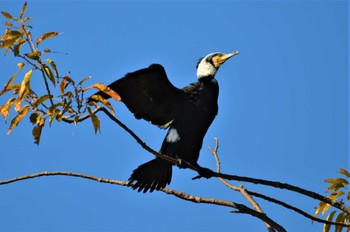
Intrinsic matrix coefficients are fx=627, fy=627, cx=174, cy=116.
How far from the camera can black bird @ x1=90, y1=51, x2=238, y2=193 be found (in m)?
5.98

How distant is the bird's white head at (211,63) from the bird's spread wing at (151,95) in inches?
16.2

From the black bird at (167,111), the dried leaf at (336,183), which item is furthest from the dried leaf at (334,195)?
the black bird at (167,111)

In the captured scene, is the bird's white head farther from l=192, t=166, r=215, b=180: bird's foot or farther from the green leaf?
the green leaf

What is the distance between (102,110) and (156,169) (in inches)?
87.1

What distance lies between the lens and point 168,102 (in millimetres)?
6309

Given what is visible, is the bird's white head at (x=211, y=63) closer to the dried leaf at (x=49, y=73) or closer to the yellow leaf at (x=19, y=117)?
the yellow leaf at (x=19, y=117)

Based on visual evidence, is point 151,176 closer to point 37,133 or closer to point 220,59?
point 220,59

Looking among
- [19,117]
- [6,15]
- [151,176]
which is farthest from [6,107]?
[151,176]

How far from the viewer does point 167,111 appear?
629 centimetres

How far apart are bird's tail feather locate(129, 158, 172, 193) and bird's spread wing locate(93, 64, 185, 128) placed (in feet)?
1.48

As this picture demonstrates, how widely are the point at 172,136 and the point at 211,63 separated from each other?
993 millimetres

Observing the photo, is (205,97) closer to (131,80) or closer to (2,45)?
(131,80)

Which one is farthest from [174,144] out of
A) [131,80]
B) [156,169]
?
[131,80]

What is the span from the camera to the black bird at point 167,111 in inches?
235
